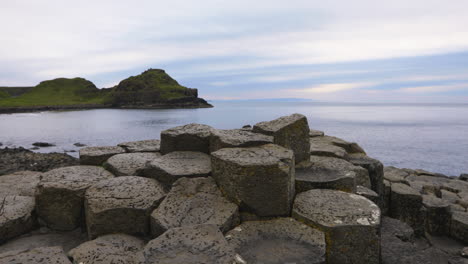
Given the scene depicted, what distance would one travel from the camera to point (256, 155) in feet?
15.0

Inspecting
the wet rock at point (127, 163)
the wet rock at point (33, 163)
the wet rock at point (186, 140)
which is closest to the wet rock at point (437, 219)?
the wet rock at point (186, 140)

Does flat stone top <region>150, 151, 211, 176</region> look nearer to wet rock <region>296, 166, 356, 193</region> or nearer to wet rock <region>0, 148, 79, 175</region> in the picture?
wet rock <region>296, 166, 356, 193</region>

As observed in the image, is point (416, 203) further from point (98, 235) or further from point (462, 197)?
point (98, 235)

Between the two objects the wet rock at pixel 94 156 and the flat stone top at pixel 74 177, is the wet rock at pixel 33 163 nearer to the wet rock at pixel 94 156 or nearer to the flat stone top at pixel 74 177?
the wet rock at pixel 94 156

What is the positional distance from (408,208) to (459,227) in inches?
44.7

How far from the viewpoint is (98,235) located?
4254mm

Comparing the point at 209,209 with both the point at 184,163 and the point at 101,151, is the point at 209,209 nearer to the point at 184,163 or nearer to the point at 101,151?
the point at 184,163

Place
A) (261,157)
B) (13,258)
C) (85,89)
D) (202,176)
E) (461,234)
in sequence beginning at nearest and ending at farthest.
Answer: (13,258) → (261,157) → (202,176) → (461,234) → (85,89)

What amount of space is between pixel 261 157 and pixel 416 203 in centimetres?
442

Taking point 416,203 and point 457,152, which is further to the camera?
point 457,152

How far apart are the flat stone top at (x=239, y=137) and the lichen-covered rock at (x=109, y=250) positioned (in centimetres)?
209

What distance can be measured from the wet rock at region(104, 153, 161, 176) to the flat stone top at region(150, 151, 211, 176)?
0.97 ft

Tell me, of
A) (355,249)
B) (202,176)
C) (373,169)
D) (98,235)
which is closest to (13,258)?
(98,235)

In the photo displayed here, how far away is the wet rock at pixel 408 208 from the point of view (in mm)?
6645
